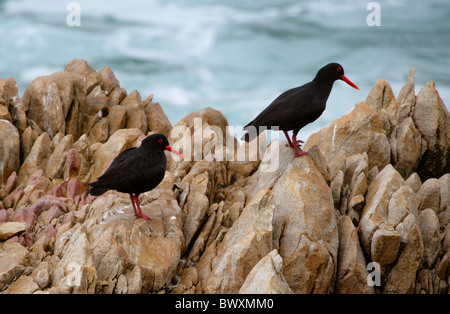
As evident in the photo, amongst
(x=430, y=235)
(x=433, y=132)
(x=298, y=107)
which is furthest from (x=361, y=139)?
(x=298, y=107)

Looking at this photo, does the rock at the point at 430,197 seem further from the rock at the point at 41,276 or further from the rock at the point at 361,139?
the rock at the point at 41,276

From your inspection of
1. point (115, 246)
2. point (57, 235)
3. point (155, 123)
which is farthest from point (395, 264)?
point (155, 123)

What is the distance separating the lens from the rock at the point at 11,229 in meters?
15.0

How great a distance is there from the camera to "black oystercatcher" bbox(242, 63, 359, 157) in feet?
50.4

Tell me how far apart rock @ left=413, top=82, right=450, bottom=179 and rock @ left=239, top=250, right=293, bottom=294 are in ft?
38.1

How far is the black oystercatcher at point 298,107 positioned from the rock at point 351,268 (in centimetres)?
288

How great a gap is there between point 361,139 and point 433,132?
3.64 meters

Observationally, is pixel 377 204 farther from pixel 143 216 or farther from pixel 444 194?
Answer: pixel 143 216

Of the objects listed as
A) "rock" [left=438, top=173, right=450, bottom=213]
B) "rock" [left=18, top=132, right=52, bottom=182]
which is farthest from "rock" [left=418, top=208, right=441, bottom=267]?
"rock" [left=18, top=132, right=52, bottom=182]

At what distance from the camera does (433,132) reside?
846 inches

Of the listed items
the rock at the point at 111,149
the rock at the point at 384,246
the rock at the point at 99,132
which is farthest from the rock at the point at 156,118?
the rock at the point at 384,246

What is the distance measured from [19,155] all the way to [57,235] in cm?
583

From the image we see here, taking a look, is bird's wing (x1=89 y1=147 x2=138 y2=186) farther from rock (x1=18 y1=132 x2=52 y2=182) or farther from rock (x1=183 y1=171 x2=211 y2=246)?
rock (x1=18 y1=132 x2=52 y2=182)

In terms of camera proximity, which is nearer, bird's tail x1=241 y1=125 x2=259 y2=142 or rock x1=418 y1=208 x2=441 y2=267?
bird's tail x1=241 y1=125 x2=259 y2=142
